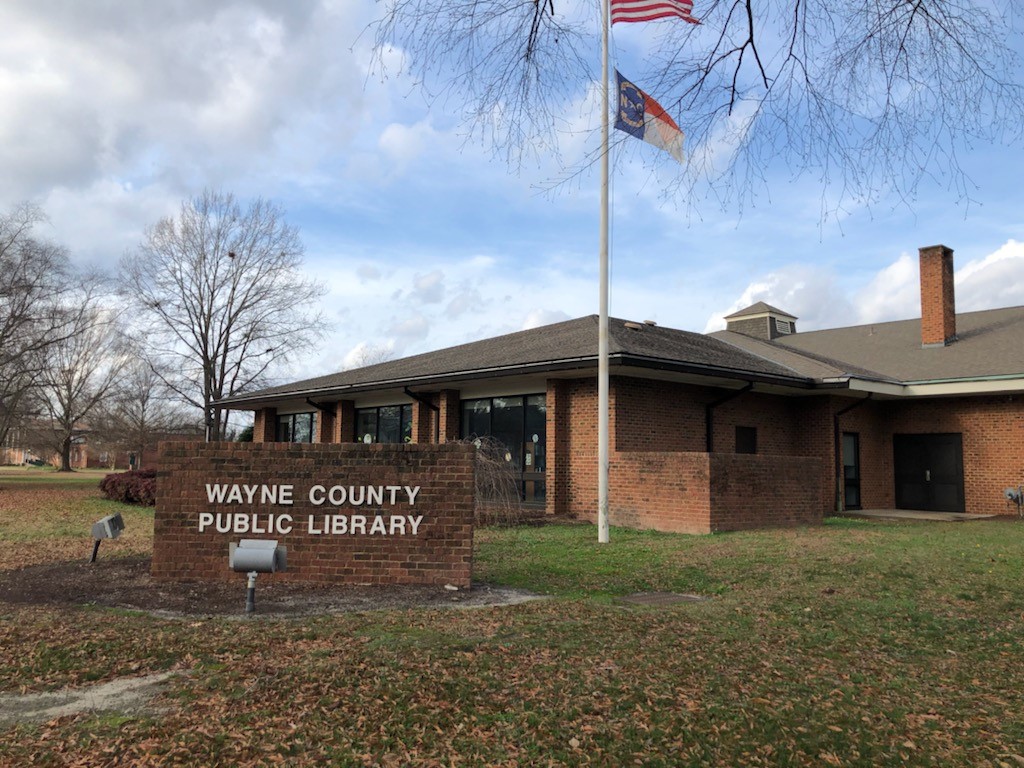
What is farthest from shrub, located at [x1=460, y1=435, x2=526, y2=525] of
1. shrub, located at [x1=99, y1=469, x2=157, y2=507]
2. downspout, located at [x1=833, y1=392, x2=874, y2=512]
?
shrub, located at [x1=99, y1=469, x2=157, y2=507]

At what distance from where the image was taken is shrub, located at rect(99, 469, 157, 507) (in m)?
21.2

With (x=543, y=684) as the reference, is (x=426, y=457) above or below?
above

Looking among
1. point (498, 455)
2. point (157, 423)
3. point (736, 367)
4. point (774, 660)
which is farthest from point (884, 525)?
point (157, 423)

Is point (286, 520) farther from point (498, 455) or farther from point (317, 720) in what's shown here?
point (498, 455)

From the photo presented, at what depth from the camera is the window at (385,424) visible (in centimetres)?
2211

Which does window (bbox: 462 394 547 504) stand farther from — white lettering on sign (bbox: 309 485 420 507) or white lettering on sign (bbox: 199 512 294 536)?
white lettering on sign (bbox: 199 512 294 536)

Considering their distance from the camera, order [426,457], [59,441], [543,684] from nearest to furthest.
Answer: [543,684] → [426,457] → [59,441]

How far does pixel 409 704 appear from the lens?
4.45m

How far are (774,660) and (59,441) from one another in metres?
63.5

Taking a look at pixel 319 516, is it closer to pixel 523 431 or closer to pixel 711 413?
pixel 523 431

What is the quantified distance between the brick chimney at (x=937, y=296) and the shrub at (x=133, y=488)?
2069 cm

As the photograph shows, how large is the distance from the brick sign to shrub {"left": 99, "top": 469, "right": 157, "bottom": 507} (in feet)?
42.4

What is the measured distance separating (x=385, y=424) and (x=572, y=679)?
18464mm

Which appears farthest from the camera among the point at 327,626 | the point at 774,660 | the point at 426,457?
the point at 426,457
